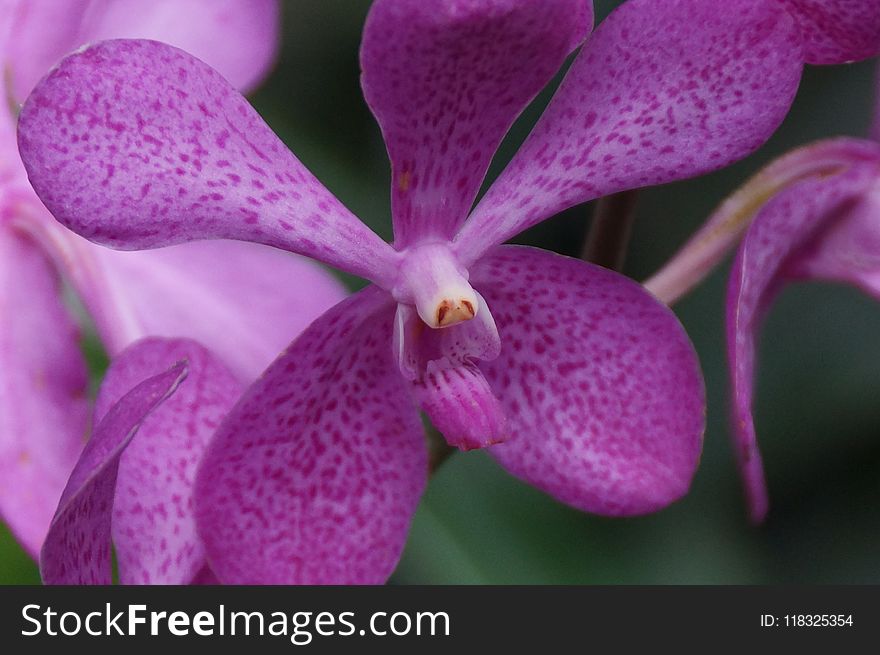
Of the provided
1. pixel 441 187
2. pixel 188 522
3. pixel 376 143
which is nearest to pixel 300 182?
pixel 441 187

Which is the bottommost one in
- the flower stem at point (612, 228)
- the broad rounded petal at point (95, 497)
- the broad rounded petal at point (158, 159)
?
the broad rounded petal at point (95, 497)

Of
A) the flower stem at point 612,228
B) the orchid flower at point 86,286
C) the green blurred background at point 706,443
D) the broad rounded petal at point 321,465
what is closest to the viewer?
the broad rounded petal at point 321,465

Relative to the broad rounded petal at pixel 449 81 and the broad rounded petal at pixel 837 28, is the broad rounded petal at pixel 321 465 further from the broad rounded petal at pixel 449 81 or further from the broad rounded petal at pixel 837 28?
the broad rounded petal at pixel 837 28

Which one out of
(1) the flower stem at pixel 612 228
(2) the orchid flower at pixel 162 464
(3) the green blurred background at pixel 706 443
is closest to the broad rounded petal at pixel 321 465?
(2) the orchid flower at pixel 162 464

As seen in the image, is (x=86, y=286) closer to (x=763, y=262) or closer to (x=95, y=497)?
(x=95, y=497)

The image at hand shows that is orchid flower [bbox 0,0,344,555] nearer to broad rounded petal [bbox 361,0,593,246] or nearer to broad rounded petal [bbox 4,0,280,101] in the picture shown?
broad rounded petal [bbox 4,0,280,101]

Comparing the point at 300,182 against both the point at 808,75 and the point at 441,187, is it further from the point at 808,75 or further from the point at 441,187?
the point at 808,75
